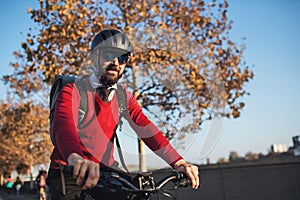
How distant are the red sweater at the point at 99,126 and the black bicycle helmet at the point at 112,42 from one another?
380 mm

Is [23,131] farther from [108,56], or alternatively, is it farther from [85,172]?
[85,172]

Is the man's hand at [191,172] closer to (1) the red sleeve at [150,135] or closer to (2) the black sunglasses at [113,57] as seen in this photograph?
(1) the red sleeve at [150,135]

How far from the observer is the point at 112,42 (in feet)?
9.12

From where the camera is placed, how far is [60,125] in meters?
2.26

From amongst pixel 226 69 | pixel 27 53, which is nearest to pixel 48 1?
pixel 27 53

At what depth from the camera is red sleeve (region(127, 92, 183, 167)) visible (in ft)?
8.64

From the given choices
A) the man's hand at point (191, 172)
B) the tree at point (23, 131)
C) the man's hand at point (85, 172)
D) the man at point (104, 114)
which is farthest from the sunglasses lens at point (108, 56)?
the tree at point (23, 131)

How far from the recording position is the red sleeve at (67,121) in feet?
6.77

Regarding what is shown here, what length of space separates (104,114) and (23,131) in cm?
2836

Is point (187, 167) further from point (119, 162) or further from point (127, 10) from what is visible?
point (127, 10)

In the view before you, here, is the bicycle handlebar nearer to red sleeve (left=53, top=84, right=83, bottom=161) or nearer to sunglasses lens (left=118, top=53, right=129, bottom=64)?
red sleeve (left=53, top=84, right=83, bottom=161)

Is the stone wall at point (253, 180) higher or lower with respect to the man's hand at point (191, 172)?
lower

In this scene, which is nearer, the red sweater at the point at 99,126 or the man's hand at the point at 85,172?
the man's hand at the point at 85,172

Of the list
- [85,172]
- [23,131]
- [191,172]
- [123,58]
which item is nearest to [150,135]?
[191,172]
